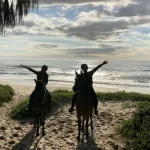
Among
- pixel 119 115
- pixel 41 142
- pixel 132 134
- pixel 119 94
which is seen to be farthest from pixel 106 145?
pixel 119 94

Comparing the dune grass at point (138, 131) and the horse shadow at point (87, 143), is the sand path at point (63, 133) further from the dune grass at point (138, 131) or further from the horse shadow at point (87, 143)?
the dune grass at point (138, 131)

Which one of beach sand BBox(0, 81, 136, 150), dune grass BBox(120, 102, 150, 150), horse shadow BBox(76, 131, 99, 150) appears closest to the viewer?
dune grass BBox(120, 102, 150, 150)

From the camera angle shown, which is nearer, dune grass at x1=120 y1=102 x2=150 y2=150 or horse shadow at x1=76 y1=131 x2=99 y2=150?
dune grass at x1=120 y1=102 x2=150 y2=150

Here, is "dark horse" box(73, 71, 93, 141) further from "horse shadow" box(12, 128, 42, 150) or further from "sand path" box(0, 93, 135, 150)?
"horse shadow" box(12, 128, 42, 150)

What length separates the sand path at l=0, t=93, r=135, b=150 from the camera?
34.7 feet

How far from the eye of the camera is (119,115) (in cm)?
1488

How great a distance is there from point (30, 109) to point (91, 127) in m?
2.67

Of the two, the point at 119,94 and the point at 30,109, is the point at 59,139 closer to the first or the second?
the point at 30,109

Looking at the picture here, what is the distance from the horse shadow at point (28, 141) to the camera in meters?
10.5

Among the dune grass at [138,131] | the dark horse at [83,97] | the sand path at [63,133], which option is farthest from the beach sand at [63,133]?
the dark horse at [83,97]

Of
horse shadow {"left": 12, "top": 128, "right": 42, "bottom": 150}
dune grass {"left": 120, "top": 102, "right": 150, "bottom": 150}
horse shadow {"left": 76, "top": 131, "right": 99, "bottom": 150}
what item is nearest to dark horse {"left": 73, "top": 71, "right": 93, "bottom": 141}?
horse shadow {"left": 76, "top": 131, "right": 99, "bottom": 150}

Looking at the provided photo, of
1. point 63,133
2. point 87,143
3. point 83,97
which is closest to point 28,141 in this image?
point 63,133

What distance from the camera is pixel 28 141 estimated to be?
36.6 ft

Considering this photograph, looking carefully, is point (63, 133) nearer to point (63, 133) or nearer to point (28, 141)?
point (63, 133)
